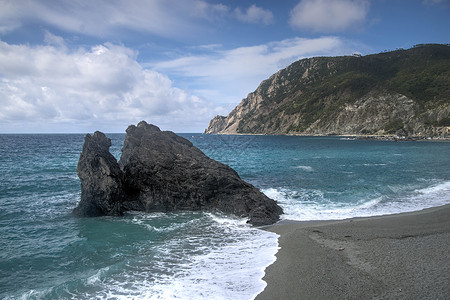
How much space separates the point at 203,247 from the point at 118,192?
810 centimetres

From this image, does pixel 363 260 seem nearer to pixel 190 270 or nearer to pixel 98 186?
pixel 190 270

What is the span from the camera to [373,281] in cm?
799

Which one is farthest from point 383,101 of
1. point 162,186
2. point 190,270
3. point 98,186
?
point 190,270

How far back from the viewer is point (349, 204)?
18844mm

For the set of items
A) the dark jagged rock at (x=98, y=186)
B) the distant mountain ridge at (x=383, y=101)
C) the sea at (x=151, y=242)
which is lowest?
the sea at (x=151, y=242)

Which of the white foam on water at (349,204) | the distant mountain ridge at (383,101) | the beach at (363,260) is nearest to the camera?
the beach at (363,260)

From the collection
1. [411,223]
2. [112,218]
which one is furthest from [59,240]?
[411,223]

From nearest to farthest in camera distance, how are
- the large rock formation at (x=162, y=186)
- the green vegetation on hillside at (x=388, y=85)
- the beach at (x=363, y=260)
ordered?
the beach at (x=363, y=260) < the large rock formation at (x=162, y=186) < the green vegetation on hillside at (x=388, y=85)

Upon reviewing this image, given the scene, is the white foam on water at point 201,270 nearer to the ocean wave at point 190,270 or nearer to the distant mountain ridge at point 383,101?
the ocean wave at point 190,270

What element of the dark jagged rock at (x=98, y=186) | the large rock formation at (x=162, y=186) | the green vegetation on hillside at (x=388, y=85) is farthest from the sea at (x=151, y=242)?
the green vegetation on hillside at (x=388, y=85)

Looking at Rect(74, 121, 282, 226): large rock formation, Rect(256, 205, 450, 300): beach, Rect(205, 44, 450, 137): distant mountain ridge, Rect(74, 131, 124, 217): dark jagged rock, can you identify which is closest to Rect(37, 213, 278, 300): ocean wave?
Rect(256, 205, 450, 300): beach

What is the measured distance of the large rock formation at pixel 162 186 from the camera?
16.7m

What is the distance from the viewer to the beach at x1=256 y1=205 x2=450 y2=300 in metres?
7.56

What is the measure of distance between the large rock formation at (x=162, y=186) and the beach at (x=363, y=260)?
136 inches
